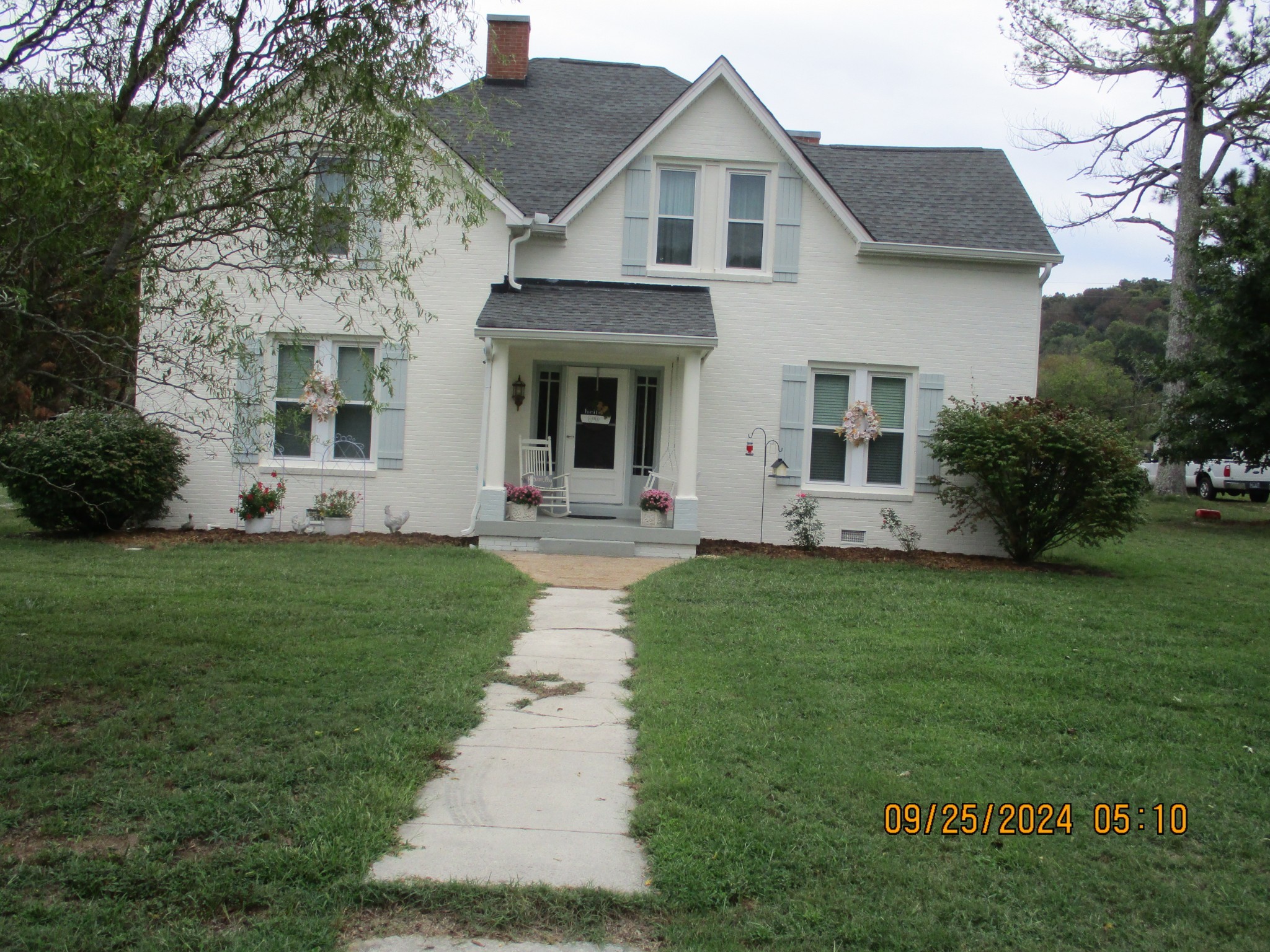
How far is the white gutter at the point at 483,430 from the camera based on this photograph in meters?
13.1

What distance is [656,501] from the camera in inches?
512

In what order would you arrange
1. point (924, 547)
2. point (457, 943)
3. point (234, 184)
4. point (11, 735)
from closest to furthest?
1. point (457, 943)
2. point (11, 735)
3. point (234, 184)
4. point (924, 547)

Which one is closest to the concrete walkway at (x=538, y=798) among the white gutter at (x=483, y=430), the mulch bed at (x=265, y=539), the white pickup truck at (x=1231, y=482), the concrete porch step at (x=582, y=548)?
the concrete porch step at (x=582, y=548)

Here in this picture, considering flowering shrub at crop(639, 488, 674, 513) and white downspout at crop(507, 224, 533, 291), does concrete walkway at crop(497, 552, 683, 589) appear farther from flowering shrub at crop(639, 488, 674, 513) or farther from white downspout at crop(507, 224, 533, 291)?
white downspout at crop(507, 224, 533, 291)

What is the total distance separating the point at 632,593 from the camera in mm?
9750

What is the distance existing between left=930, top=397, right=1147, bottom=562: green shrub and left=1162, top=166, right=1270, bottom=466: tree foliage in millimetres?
6901

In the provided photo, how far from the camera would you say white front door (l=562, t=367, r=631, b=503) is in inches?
575

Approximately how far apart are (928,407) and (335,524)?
26.7 ft

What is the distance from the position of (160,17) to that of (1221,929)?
21.4ft

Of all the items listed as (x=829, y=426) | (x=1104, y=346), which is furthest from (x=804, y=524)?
(x=1104, y=346)

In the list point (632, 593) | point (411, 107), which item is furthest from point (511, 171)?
point (411, 107)

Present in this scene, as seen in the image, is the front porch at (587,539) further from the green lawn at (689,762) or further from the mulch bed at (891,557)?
the green lawn at (689,762)

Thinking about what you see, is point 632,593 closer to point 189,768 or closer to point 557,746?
point 557,746
